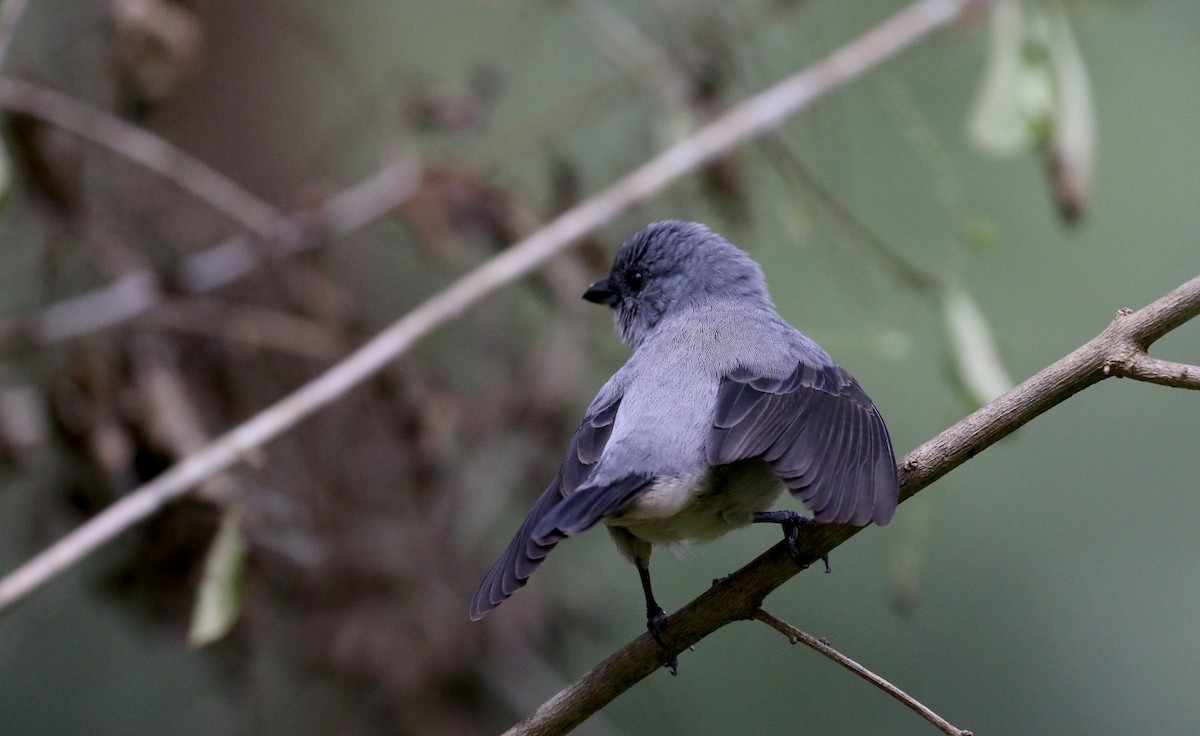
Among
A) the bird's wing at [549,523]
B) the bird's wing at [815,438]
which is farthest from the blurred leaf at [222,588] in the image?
the bird's wing at [815,438]

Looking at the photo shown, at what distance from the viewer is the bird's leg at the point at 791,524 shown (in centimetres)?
220

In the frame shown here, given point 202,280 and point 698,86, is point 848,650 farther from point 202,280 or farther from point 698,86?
point 202,280

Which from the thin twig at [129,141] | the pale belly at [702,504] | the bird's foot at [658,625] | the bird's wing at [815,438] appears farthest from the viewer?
the thin twig at [129,141]

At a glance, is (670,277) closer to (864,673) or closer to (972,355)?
(972,355)

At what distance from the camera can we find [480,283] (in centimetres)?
326

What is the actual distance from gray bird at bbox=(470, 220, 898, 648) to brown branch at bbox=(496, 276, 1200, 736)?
0.05m

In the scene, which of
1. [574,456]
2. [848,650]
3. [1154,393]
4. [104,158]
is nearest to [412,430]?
[574,456]

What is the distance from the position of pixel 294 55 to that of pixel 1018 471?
12.6 feet

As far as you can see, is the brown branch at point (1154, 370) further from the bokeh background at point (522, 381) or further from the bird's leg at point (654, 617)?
the bird's leg at point (654, 617)

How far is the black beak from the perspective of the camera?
3.48 metres

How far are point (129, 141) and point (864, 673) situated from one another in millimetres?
2739

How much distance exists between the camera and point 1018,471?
17.3 ft

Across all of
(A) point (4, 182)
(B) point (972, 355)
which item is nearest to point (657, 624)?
(B) point (972, 355)

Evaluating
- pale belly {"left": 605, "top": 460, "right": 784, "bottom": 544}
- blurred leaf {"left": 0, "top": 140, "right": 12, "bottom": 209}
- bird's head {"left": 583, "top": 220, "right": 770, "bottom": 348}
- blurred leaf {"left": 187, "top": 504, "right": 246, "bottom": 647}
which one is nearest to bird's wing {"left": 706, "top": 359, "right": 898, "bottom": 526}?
pale belly {"left": 605, "top": 460, "right": 784, "bottom": 544}
